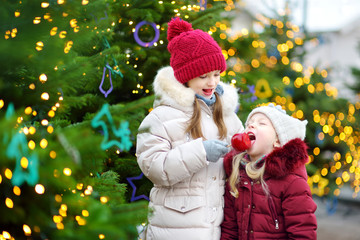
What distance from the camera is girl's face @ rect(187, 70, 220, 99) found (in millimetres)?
2299

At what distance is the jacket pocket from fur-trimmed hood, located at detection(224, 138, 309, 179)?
1.31 ft

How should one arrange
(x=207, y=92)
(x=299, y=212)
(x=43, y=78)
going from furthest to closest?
(x=207, y=92)
(x=299, y=212)
(x=43, y=78)

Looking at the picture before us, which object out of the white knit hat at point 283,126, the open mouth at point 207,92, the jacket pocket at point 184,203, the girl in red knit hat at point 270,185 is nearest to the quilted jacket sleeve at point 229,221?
the girl in red knit hat at point 270,185

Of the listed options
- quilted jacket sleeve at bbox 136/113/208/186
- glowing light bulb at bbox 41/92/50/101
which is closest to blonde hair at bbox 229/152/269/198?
quilted jacket sleeve at bbox 136/113/208/186

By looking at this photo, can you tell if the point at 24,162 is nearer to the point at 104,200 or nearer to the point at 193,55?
the point at 104,200

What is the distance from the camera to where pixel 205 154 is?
202cm

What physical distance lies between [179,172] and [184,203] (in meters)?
0.21

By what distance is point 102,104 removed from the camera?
2.25m

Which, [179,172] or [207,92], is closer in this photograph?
[179,172]

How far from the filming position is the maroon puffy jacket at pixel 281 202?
6.57ft

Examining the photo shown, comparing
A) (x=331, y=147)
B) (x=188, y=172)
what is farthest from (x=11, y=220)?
(x=331, y=147)

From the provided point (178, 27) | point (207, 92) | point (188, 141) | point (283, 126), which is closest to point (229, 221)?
point (188, 141)

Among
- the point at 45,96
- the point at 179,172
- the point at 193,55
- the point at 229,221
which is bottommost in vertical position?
the point at 229,221

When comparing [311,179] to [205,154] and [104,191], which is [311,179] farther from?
[104,191]
